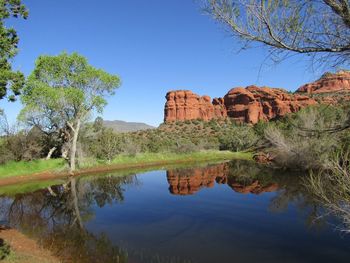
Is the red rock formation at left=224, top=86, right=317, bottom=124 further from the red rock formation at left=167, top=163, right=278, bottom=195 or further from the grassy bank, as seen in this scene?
the red rock formation at left=167, top=163, right=278, bottom=195

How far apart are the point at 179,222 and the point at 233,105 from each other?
133200mm

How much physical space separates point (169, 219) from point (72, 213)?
551 cm

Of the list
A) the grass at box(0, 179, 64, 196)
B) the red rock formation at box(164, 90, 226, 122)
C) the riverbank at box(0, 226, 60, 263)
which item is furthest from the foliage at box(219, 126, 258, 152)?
the red rock formation at box(164, 90, 226, 122)

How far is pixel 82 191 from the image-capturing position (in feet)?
82.0

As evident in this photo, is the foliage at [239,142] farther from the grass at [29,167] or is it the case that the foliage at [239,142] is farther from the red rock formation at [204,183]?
the grass at [29,167]

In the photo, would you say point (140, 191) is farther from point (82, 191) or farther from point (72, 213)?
point (72, 213)

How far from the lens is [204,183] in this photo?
1164 inches

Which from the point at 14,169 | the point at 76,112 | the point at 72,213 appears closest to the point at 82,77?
the point at 76,112

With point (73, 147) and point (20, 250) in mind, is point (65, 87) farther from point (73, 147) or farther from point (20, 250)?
point (20, 250)

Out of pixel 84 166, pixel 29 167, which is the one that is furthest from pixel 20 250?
pixel 84 166

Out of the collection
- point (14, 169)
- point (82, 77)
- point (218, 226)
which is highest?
point (82, 77)

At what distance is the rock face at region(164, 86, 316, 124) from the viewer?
423ft

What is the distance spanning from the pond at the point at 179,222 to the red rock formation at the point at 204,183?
0.09 m

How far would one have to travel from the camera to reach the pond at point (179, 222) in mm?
11445
